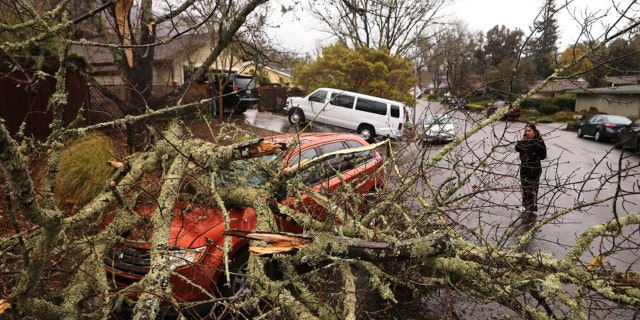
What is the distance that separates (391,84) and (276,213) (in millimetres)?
17902

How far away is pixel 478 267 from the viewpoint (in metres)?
2.96

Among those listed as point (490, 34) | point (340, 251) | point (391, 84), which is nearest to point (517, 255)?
point (340, 251)

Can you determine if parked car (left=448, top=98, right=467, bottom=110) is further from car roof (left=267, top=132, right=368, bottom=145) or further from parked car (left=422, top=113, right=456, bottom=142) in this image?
car roof (left=267, top=132, right=368, bottom=145)

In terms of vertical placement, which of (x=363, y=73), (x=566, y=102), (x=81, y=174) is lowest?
(x=81, y=174)

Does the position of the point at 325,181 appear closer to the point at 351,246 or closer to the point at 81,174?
the point at 351,246

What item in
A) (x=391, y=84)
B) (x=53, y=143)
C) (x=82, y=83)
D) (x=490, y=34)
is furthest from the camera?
(x=490, y=34)

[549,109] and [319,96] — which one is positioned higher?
[319,96]

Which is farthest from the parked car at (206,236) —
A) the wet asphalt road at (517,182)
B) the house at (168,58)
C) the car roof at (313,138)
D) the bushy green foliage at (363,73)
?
the bushy green foliage at (363,73)

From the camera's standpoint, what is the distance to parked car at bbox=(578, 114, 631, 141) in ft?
58.9

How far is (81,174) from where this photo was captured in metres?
5.91

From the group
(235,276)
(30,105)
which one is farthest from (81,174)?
(30,105)

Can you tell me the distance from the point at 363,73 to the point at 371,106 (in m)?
4.83

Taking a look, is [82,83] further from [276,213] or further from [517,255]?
[517,255]

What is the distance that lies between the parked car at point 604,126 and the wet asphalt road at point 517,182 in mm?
386
